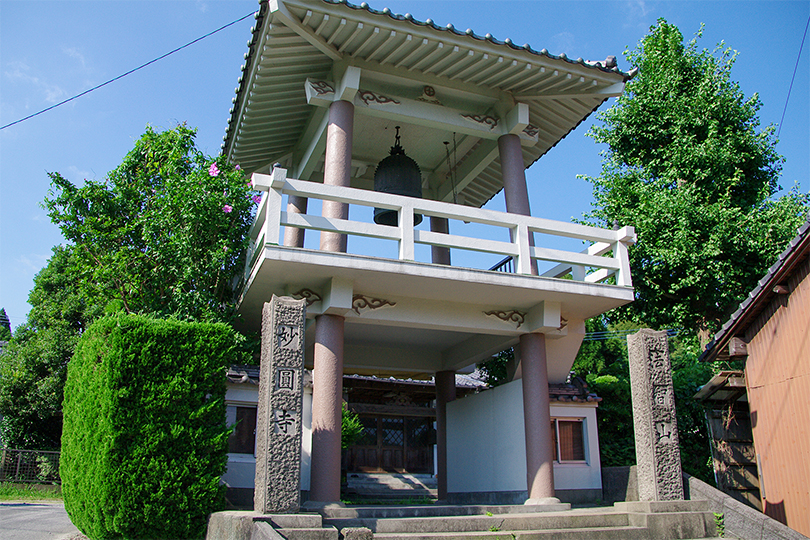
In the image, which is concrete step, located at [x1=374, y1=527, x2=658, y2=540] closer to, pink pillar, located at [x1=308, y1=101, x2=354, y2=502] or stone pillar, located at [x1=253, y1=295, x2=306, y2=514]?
stone pillar, located at [x1=253, y1=295, x2=306, y2=514]

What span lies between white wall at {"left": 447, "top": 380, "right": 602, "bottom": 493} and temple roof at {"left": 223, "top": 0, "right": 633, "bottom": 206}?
157 inches

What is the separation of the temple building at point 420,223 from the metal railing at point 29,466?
9568 mm

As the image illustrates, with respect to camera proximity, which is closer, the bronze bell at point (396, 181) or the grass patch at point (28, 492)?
the bronze bell at point (396, 181)

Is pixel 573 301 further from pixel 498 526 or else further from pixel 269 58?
pixel 269 58

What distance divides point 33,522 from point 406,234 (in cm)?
A: 721

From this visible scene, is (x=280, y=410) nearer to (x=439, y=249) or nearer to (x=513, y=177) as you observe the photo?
(x=513, y=177)

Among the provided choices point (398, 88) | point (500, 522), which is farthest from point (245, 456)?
point (398, 88)

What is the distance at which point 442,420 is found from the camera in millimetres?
11828

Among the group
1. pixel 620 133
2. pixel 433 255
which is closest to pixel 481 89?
pixel 433 255

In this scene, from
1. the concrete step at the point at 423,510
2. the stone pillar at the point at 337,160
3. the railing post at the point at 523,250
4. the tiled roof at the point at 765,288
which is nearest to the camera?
the concrete step at the point at 423,510

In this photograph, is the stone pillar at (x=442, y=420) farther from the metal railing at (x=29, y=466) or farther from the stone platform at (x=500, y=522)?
the metal railing at (x=29, y=466)

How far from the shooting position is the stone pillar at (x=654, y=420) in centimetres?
726

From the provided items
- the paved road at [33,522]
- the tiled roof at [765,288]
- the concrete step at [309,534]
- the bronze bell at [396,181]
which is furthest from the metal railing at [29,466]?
the tiled roof at [765,288]

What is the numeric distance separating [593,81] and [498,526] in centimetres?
674
